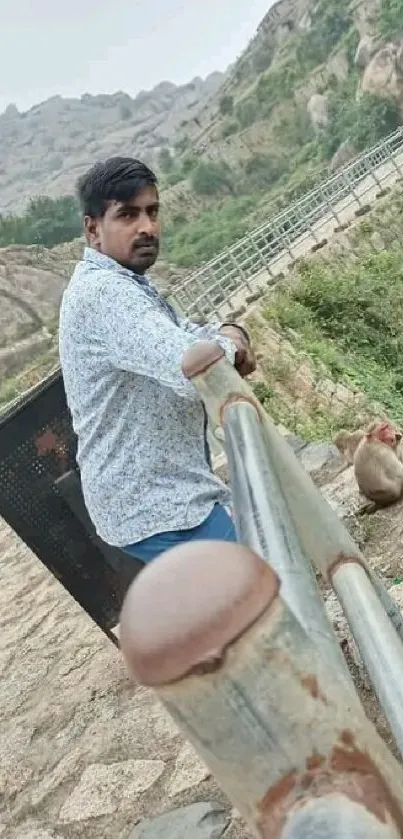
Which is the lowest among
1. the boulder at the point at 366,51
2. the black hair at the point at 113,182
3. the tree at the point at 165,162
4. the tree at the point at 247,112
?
the black hair at the point at 113,182

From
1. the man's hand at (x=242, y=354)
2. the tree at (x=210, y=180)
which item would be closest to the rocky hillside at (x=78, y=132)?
the tree at (x=210, y=180)

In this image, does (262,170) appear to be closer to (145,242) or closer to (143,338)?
(145,242)

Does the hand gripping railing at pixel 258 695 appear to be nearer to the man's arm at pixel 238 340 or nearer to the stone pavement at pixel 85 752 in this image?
the man's arm at pixel 238 340

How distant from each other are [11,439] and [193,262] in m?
31.1

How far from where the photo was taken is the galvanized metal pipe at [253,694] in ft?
1.84

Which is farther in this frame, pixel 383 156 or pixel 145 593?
pixel 383 156

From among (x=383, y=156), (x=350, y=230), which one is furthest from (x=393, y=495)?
(x=383, y=156)

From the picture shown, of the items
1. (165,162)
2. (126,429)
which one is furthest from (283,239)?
(165,162)

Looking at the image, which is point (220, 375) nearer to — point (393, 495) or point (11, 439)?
point (11, 439)

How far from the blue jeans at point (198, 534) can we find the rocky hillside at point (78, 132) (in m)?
66.7

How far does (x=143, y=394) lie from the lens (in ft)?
5.49

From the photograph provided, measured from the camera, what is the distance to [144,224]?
5.61 ft

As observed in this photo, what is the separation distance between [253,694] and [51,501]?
2193 mm

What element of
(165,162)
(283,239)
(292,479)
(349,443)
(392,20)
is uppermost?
(165,162)
